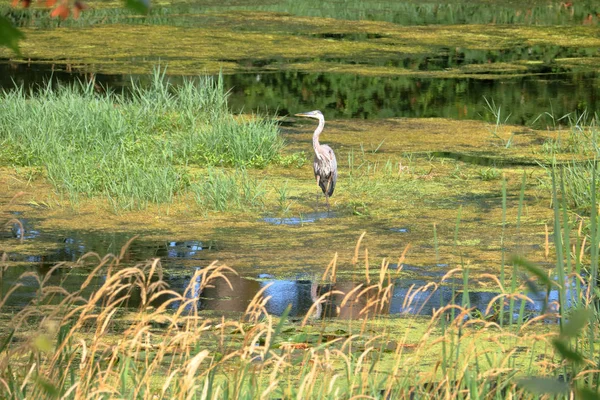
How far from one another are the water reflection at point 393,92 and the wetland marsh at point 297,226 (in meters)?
0.06

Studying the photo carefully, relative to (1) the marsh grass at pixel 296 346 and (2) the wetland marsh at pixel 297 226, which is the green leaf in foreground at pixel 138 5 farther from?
(1) the marsh grass at pixel 296 346

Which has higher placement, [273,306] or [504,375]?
[504,375]

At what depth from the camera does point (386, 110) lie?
493 inches

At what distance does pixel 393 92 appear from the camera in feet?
46.1

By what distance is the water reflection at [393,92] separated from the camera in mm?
12375

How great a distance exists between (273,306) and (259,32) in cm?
1407

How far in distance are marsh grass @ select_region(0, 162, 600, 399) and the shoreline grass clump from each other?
182 cm

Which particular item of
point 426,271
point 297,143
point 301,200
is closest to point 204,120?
point 297,143

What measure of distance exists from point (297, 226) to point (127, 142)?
8.00 ft

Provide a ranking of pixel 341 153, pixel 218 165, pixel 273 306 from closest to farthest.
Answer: pixel 273 306 → pixel 218 165 → pixel 341 153

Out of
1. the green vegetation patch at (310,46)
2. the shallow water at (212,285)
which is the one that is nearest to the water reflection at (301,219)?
the shallow water at (212,285)

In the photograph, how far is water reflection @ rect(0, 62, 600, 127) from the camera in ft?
40.6

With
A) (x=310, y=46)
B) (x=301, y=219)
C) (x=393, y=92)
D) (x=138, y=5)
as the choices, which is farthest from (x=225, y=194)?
(x=310, y=46)

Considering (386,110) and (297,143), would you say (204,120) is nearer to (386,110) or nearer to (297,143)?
(297,143)
